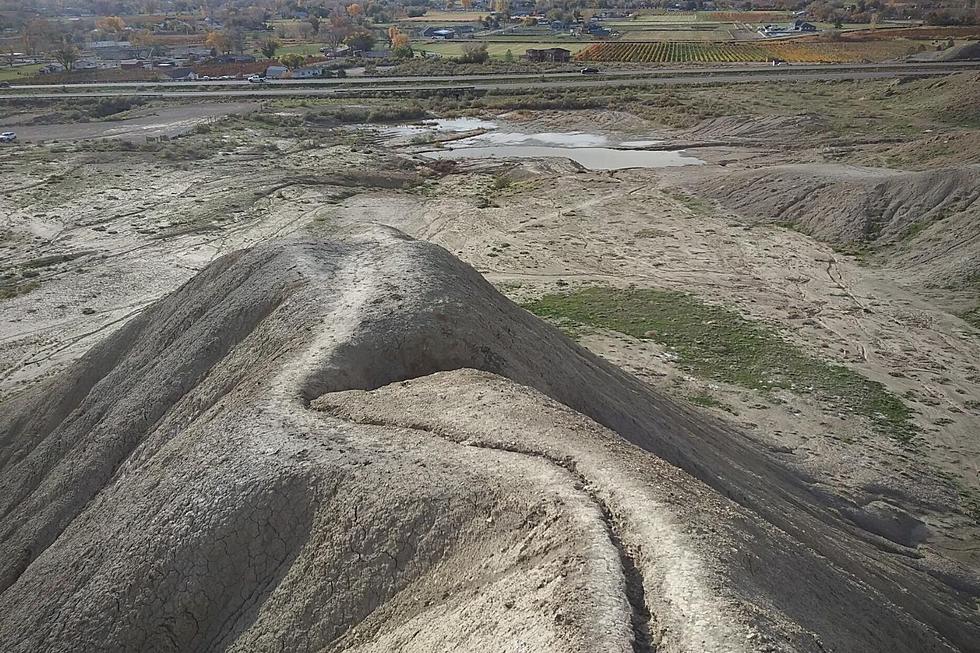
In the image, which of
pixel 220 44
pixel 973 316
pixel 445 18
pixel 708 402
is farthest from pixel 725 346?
pixel 445 18

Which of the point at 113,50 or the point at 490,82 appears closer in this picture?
the point at 490,82

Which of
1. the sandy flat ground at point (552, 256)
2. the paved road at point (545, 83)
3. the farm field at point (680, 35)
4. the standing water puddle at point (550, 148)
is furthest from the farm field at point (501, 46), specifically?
the sandy flat ground at point (552, 256)

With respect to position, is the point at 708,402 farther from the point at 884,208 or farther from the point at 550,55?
the point at 550,55

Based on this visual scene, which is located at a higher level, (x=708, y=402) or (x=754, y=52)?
(x=754, y=52)

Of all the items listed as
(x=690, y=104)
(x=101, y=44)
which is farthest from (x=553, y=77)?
(x=101, y=44)

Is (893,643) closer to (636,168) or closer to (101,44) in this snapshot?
(636,168)
